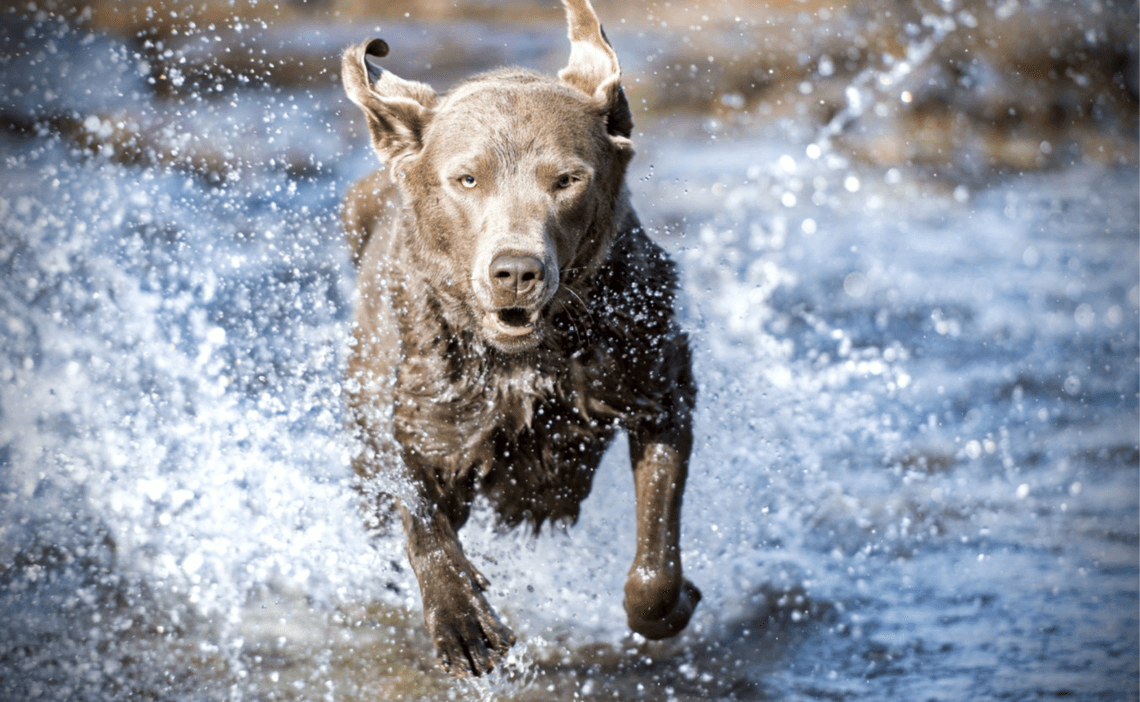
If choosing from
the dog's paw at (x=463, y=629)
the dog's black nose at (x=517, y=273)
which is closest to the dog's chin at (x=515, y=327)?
the dog's black nose at (x=517, y=273)

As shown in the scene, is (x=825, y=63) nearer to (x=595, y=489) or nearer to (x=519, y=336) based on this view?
(x=595, y=489)

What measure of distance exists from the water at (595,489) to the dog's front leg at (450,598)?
18.9 inches

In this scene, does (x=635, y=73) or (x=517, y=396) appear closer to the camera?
(x=517, y=396)

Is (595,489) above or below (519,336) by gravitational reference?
above

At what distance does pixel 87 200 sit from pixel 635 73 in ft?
19.1

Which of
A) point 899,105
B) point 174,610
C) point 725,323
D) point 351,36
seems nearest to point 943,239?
point 899,105

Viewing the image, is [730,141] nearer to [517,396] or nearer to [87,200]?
[87,200]

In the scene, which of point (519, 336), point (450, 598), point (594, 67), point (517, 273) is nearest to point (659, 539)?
point (450, 598)

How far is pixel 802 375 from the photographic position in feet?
20.5

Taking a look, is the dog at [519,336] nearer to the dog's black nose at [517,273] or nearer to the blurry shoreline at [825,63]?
the dog's black nose at [517,273]

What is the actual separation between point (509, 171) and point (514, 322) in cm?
46

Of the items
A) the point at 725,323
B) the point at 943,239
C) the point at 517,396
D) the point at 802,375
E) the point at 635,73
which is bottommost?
the point at 517,396

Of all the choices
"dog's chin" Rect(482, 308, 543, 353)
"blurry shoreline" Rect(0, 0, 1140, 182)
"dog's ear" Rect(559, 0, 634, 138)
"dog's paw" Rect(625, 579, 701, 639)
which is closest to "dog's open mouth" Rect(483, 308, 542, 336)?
"dog's chin" Rect(482, 308, 543, 353)

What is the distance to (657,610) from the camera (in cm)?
336
